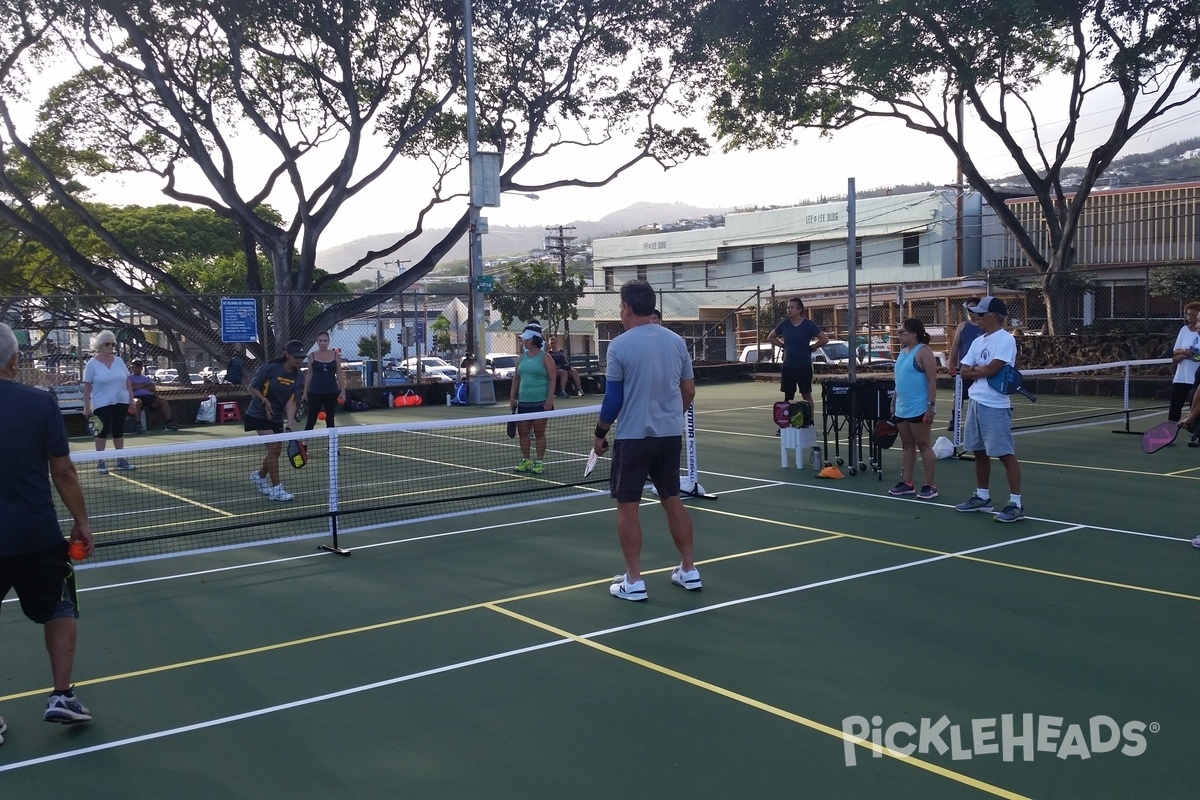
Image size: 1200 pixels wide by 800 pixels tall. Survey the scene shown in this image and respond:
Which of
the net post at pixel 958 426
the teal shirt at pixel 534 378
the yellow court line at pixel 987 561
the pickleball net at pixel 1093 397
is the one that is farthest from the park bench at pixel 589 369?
the yellow court line at pixel 987 561

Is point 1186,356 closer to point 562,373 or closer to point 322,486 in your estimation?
point 322,486

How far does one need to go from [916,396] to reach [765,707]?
5999 millimetres

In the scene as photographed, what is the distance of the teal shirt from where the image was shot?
12.5 metres

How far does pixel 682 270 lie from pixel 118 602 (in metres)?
58.5

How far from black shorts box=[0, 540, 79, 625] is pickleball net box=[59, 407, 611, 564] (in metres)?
2.64

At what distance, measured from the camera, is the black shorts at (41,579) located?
478cm

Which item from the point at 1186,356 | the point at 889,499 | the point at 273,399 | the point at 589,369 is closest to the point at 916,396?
the point at 889,499

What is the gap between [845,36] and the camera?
2656cm

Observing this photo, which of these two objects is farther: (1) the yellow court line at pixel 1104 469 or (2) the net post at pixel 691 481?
(1) the yellow court line at pixel 1104 469

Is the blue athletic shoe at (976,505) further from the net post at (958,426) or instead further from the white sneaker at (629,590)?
the white sneaker at (629,590)

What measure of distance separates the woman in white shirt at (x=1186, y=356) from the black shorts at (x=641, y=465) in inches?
338

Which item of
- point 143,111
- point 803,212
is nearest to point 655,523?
point 143,111

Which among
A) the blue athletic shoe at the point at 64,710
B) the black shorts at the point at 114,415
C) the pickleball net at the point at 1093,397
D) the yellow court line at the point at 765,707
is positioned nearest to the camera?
the yellow court line at the point at 765,707

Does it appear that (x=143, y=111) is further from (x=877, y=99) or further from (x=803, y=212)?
(x=803, y=212)
